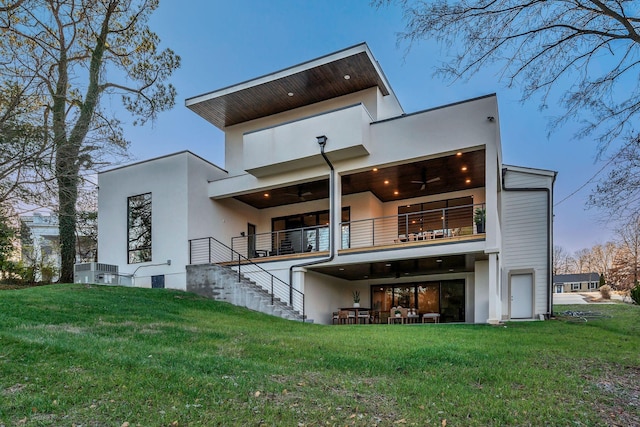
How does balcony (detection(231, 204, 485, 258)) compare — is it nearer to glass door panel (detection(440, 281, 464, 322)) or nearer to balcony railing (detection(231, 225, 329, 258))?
balcony railing (detection(231, 225, 329, 258))


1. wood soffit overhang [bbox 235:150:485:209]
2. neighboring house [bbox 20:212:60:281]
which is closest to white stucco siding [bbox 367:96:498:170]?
wood soffit overhang [bbox 235:150:485:209]

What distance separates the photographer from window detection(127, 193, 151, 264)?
16109mm

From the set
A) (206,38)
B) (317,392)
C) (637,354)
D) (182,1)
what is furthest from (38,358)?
(206,38)

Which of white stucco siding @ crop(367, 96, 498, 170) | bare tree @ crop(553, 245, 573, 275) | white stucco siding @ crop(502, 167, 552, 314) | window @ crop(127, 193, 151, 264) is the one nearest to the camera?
white stucco siding @ crop(367, 96, 498, 170)

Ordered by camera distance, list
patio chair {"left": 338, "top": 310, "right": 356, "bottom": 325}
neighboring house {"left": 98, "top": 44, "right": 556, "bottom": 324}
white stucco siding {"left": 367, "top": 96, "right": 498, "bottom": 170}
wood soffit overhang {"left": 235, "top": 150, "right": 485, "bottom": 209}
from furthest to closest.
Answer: patio chair {"left": 338, "top": 310, "right": 356, "bottom": 325}, wood soffit overhang {"left": 235, "top": 150, "right": 485, "bottom": 209}, neighboring house {"left": 98, "top": 44, "right": 556, "bottom": 324}, white stucco siding {"left": 367, "top": 96, "right": 498, "bottom": 170}

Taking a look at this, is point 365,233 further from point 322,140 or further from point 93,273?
point 93,273

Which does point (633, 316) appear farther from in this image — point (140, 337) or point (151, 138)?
point (151, 138)

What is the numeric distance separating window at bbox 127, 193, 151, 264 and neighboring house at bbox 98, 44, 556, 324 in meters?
0.05

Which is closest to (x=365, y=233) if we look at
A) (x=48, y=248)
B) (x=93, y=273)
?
(x=93, y=273)

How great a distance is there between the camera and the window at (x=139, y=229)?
52.9 ft

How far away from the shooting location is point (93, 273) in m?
14.5

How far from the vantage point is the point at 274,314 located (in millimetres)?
13234

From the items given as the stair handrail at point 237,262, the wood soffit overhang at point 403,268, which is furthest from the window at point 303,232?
the stair handrail at point 237,262

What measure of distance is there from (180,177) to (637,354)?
45.6 feet
